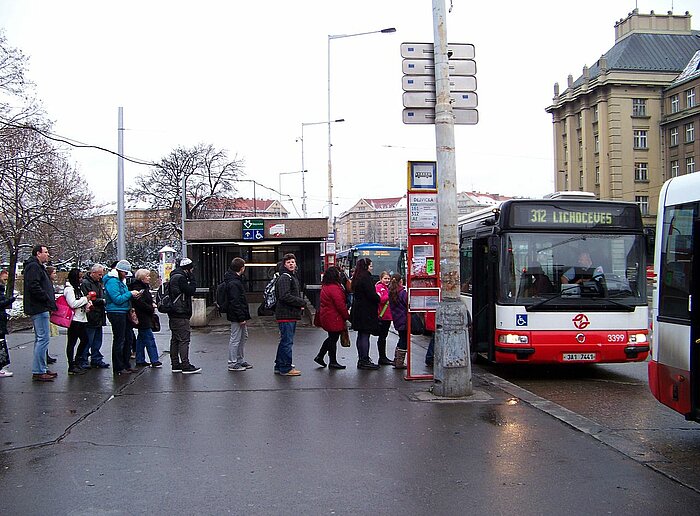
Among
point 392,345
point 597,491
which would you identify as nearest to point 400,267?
point 392,345

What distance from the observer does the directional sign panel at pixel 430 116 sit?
9266mm

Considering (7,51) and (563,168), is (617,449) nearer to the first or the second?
(7,51)

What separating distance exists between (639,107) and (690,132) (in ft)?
15.7

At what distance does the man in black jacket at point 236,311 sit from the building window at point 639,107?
51.5m

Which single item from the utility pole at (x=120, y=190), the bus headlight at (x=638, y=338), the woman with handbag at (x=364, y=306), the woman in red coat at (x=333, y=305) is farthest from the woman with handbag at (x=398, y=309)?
the utility pole at (x=120, y=190)

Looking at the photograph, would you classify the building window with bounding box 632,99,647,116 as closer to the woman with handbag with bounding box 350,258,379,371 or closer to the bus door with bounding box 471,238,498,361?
the bus door with bounding box 471,238,498,361

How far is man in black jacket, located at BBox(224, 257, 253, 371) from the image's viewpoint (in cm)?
1066

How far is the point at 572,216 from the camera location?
10625 millimetres

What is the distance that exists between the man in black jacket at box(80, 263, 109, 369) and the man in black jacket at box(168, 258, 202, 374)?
1144 mm

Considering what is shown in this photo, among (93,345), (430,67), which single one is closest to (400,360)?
(430,67)

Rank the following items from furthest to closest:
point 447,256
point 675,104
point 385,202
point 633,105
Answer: point 385,202, point 633,105, point 675,104, point 447,256

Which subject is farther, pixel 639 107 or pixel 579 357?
pixel 639 107

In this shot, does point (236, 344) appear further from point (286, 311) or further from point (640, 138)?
point (640, 138)

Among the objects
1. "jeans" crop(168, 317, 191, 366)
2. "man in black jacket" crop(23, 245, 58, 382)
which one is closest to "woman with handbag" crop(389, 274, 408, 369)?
"jeans" crop(168, 317, 191, 366)
